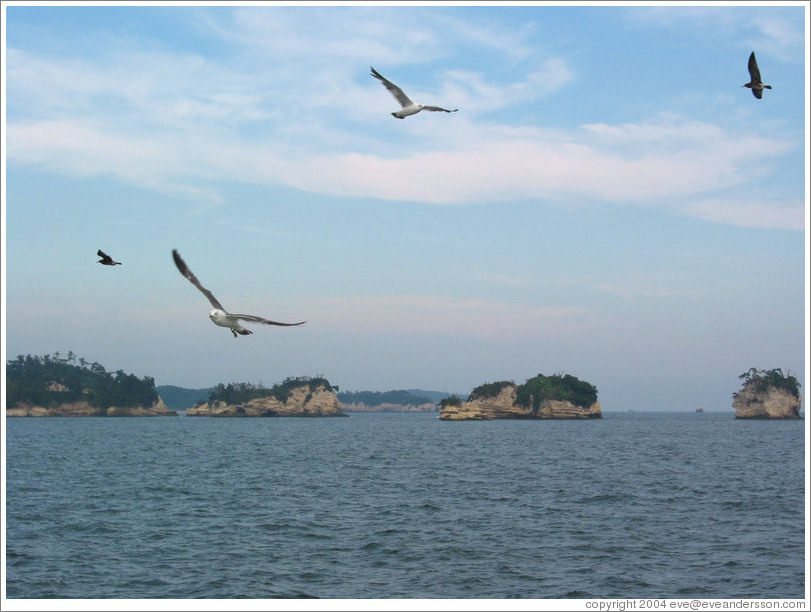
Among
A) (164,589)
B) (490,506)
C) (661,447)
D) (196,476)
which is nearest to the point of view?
(164,589)

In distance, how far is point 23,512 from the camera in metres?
41.9

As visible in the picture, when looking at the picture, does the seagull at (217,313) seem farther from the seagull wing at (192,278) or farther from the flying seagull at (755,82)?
the flying seagull at (755,82)

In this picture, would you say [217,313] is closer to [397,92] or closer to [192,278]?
[192,278]

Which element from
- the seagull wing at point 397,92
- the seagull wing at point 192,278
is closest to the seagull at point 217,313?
the seagull wing at point 192,278

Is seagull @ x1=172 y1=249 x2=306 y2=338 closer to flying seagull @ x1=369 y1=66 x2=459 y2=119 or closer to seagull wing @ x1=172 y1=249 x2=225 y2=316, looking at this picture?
seagull wing @ x1=172 y1=249 x2=225 y2=316

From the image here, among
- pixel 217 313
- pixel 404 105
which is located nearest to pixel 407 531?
pixel 404 105

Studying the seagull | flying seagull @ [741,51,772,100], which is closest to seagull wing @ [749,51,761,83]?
flying seagull @ [741,51,772,100]

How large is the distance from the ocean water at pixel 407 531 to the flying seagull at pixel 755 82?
15781 mm

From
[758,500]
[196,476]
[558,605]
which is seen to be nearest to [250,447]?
[196,476]

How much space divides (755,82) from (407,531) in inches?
969

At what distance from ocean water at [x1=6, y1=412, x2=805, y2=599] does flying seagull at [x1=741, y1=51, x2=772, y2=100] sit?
1578cm

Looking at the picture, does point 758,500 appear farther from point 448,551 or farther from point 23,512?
point 23,512

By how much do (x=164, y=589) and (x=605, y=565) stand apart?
49.3ft

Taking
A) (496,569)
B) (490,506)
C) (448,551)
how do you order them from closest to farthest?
(496,569) < (448,551) < (490,506)
